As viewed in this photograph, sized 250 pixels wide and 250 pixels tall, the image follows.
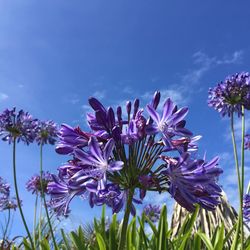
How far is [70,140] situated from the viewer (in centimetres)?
209

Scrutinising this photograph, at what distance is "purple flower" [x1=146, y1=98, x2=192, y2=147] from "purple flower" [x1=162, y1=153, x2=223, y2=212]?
0.57 feet

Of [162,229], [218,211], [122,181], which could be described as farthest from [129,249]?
[218,211]

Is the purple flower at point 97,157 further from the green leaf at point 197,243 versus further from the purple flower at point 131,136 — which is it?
the green leaf at point 197,243

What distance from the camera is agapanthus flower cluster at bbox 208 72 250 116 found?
4426mm

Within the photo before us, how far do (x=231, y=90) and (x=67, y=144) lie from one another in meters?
2.89

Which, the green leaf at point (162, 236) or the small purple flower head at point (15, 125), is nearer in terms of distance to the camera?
the green leaf at point (162, 236)

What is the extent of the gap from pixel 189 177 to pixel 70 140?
61cm

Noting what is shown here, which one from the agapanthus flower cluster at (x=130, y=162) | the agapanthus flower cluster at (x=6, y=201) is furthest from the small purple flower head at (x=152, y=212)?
the agapanthus flower cluster at (x=130, y=162)

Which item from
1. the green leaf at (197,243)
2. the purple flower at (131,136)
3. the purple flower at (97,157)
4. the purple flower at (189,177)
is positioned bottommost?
the green leaf at (197,243)

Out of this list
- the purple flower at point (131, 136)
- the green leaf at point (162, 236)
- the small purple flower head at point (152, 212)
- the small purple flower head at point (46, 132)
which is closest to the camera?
the purple flower at point (131, 136)

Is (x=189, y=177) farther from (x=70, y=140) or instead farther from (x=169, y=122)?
(x=70, y=140)

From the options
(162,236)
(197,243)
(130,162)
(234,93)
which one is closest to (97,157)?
(130,162)

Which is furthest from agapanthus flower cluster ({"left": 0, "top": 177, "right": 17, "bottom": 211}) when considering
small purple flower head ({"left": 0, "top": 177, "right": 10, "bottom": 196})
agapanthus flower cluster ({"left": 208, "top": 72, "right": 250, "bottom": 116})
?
agapanthus flower cluster ({"left": 208, "top": 72, "right": 250, "bottom": 116})

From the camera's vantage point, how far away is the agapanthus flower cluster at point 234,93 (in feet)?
14.5
